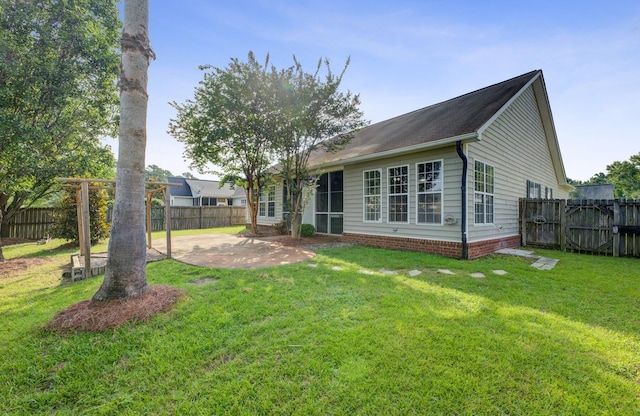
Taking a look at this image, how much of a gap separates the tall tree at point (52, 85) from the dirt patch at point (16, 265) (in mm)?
1941

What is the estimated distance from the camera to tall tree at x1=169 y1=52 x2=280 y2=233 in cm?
871

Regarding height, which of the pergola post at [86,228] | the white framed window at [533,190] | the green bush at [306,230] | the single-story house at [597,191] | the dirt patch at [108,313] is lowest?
the dirt patch at [108,313]

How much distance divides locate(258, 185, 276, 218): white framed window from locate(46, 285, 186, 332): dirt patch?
10.3 metres

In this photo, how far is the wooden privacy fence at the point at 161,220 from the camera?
1090cm

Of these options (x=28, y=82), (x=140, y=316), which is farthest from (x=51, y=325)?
(x=28, y=82)

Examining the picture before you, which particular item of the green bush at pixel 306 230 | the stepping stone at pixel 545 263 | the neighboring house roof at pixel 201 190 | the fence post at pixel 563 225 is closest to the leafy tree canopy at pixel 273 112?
the green bush at pixel 306 230

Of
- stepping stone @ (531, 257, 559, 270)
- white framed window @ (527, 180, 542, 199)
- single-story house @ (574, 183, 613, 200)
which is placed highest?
single-story house @ (574, 183, 613, 200)

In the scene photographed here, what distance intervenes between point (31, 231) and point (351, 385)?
52.7 ft

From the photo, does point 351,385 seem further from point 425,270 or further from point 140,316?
point 425,270

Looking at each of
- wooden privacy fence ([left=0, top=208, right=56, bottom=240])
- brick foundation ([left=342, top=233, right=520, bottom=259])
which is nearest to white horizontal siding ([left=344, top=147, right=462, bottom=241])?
brick foundation ([left=342, top=233, right=520, bottom=259])

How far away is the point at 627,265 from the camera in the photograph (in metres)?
5.95

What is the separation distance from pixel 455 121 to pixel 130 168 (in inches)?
309

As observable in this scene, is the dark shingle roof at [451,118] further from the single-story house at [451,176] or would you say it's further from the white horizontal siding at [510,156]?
the white horizontal siding at [510,156]

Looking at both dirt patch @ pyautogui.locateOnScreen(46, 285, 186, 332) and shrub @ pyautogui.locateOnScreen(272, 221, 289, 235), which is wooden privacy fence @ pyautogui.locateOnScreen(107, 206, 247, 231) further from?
dirt patch @ pyautogui.locateOnScreen(46, 285, 186, 332)
